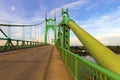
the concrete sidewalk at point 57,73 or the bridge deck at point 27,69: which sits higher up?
the bridge deck at point 27,69

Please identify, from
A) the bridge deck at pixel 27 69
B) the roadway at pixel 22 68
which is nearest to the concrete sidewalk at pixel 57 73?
the bridge deck at pixel 27 69

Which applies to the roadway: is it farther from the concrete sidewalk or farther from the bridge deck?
the concrete sidewalk

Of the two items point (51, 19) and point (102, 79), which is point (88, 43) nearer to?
point (102, 79)

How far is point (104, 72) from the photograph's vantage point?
12.8 feet

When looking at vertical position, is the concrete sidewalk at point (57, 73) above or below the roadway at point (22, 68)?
below

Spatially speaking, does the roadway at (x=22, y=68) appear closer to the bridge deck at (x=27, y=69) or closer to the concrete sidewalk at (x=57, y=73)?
the bridge deck at (x=27, y=69)

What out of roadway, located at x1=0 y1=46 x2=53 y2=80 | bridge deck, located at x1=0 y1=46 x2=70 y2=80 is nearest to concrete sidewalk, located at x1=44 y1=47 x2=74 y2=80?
bridge deck, located at x1=0 y1=46 x2=70 y2=80

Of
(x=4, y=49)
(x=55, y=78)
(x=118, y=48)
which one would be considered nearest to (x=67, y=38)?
(x=4, y=49)

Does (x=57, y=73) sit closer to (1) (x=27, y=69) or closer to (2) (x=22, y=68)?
(1) (x=27, y=69)

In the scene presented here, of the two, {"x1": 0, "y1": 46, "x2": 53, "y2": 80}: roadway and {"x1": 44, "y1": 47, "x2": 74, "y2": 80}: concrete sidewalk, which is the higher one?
{"x1": 0, "y1": 46, "x2": 53, "y2": 80}: roadway

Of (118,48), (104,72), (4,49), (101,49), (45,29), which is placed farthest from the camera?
(118,48)

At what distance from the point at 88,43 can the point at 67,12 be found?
1625 centimetres

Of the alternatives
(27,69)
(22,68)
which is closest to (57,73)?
(27,69)

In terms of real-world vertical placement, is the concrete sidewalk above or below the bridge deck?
below
